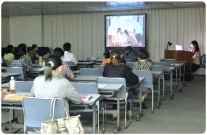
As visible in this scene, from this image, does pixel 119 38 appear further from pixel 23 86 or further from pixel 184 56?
pixel 23 86

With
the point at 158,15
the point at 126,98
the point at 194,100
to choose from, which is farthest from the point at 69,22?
the point at 126,98

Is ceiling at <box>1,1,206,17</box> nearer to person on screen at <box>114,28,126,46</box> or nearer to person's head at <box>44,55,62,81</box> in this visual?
person on screen at <box>114,28,126,46</box>

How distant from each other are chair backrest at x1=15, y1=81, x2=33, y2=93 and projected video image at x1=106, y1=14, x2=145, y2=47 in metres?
8.42

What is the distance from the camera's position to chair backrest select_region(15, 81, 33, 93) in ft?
12.2

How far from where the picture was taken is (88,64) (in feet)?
26.0

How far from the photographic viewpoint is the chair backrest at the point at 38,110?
2.62m

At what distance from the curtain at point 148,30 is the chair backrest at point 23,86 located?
8585 mm

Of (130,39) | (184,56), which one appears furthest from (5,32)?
(184,56)

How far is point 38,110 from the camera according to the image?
2691 mm

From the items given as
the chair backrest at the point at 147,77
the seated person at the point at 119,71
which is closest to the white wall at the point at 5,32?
the chair backrest at the point at 147,77

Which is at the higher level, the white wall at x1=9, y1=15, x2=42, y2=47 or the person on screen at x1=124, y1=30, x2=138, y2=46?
the white wall at x1=9, y1=15, x2=42, y2=47

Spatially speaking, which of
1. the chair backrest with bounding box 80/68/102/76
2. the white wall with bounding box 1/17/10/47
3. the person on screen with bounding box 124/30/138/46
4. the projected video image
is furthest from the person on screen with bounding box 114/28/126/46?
the chair backrest with bounding box 80/68/102/76

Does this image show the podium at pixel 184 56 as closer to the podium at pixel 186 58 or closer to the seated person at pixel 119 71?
the podium at pixel 186 58

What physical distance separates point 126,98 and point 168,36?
7.71 m
